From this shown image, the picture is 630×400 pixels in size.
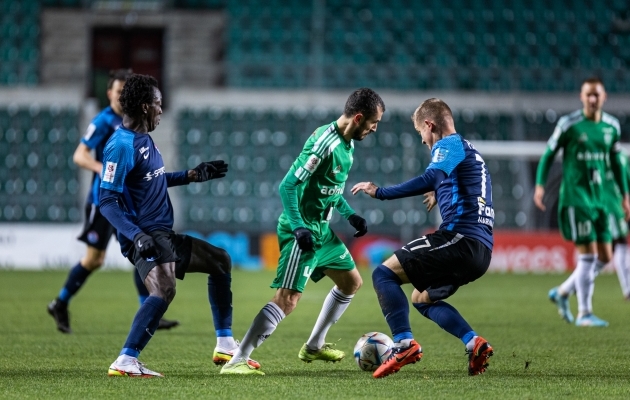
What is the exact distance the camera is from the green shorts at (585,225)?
8.78 metres

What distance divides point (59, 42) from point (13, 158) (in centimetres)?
316

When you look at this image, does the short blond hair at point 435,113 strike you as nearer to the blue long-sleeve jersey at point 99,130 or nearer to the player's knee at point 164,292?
the player's knee at point 164,292

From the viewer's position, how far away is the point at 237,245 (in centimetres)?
1839

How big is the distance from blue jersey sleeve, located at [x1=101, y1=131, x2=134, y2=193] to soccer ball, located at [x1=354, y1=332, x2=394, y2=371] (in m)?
1.67

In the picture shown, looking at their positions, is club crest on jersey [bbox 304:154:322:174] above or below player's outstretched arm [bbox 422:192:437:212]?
above

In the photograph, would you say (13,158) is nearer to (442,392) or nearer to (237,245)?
(237,245)

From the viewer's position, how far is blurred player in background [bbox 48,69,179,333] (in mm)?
8000

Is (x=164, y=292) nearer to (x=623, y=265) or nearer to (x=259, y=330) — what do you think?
(x=259, y=330)

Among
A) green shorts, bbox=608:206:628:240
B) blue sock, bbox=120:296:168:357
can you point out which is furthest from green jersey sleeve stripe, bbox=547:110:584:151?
blue sock, bbox=120:296:168:357

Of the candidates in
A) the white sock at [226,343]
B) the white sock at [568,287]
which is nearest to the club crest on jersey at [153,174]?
the white sock at [226,343]

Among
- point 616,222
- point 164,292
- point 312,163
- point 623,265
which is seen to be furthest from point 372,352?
point 623,265

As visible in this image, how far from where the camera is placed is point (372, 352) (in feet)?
18.6

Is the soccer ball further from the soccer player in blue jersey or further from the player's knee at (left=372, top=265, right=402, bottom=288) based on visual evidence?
the player's knee at (left=372, top=265, right=402, bottom=288)

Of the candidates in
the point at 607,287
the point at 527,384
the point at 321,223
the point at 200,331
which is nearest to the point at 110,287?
the point at 200,331
